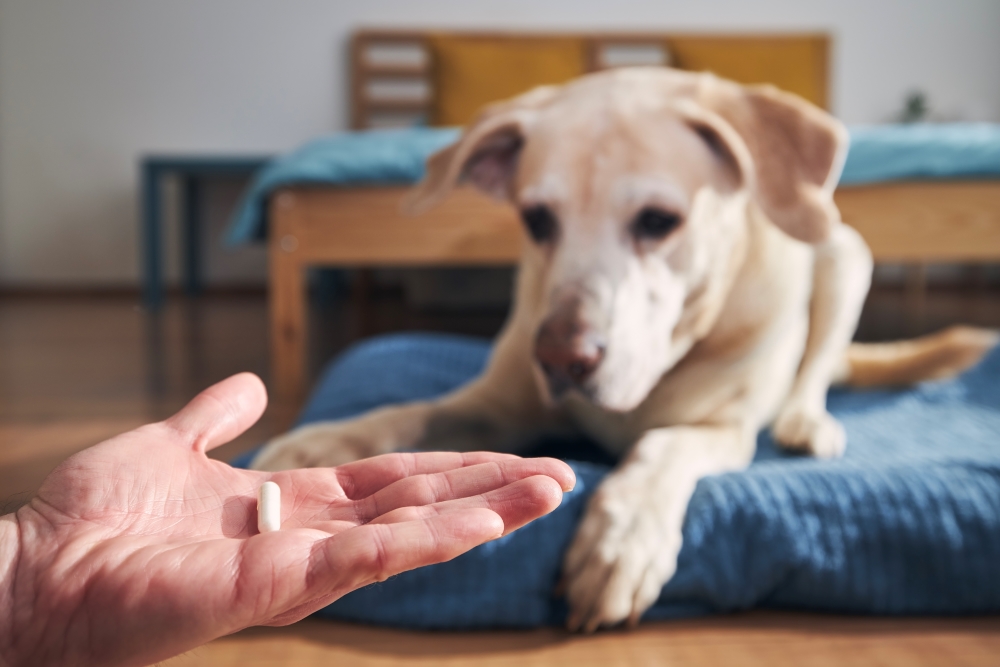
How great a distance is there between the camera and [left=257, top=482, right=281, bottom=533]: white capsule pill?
53cm

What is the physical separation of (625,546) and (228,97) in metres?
4.12

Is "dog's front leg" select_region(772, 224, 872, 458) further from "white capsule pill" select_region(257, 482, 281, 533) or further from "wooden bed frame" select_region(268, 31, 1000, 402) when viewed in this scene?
"white capsule pill" select_region(257, 482, 281, 533)

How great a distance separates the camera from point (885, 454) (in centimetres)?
116

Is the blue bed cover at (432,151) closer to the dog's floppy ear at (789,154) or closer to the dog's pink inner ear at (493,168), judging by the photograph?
the dog's pink inner ear at (493,168)

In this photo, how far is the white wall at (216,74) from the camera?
4.18 metres

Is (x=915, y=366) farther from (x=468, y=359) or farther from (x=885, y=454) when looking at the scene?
(x=468, y=359)

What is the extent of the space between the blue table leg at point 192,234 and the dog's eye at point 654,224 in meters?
3.64

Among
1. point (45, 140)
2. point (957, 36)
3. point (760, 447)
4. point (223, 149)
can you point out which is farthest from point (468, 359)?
point (957, 36)

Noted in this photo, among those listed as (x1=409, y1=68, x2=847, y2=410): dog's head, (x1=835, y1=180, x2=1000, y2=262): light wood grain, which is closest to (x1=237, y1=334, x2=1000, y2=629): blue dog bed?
(x1=409, y1=68, x2=847, y2=410): dog's head

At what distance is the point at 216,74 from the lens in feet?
14.0

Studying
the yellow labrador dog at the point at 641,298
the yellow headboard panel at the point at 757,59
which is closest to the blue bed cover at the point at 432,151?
the yellow labrador dog at the point at 641,298

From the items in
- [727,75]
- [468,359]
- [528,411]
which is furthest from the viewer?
[727,75]

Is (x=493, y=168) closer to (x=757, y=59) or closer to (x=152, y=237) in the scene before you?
(x=152, y=237)

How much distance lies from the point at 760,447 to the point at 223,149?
12.6 feet
